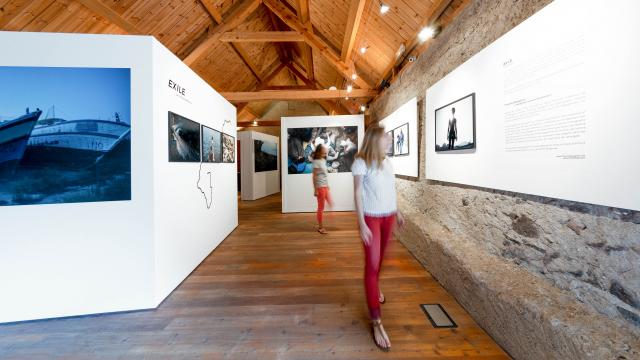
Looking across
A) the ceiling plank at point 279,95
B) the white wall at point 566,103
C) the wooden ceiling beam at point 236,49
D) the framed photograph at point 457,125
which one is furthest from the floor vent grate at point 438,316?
the wooden ceiling beam at point 236,49

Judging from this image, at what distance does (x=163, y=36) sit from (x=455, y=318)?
8.21 meters

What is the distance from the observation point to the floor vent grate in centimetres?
232

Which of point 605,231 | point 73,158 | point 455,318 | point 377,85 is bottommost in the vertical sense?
point 455,318

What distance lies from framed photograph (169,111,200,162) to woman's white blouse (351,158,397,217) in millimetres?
2211

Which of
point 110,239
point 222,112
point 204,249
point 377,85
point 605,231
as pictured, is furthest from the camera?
point 377,85

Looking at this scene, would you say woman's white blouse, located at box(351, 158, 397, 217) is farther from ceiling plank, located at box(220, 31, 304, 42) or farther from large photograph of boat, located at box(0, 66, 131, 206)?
ceiling plank, located at box(220, 31, 304, 42)

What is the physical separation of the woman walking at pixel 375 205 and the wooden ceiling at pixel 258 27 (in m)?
2.65

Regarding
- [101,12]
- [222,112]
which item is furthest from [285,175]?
[101,12]

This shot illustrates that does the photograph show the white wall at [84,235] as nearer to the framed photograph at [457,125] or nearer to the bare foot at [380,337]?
the bare foot at [380,337]

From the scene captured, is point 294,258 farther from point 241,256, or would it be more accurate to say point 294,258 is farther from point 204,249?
point 204,249

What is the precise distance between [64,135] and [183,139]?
1076 mm

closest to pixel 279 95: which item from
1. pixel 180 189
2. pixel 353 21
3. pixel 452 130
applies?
pixel 353 21

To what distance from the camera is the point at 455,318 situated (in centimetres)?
241

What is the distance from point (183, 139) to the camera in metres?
3.29
